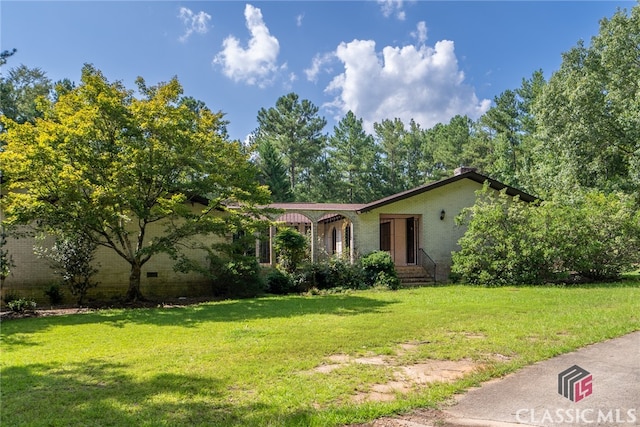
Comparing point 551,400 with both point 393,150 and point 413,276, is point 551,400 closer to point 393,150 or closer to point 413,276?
point 413,276

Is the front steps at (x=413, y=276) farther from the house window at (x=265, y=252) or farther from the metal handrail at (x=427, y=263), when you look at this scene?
the house window at (x=265, y=252)

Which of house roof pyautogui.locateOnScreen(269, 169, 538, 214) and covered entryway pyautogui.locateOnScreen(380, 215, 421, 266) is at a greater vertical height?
house roof pyautogui.locateOnScreen(269, 169, 538, 214)

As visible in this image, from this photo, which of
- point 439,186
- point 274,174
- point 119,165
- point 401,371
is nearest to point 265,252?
point 439,186

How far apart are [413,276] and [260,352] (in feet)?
41.9

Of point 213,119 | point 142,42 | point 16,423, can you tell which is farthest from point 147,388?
point 142,42

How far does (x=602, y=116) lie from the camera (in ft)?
73.6

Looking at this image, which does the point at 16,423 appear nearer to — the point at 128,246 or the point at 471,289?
the point at 128,246

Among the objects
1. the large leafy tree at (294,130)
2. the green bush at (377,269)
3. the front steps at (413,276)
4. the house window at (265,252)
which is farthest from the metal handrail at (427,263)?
the large leafy tree at (294,130)

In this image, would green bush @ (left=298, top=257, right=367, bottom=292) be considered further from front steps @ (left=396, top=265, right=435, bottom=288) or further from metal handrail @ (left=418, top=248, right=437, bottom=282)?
metal handrail @ (left=418, top=248, right=437, bottom=282)

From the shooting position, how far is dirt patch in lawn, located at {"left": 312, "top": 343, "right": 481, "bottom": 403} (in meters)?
4.42

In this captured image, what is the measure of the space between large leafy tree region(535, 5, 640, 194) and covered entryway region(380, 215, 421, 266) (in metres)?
10.9

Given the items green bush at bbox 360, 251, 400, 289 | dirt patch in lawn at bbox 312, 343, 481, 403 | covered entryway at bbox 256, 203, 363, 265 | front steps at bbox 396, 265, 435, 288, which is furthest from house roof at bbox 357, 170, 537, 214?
dirt patch in lawn at bbox 312, 343, 481, 403

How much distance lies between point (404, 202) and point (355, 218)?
2495mm

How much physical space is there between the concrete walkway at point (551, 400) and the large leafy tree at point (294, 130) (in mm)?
37459
